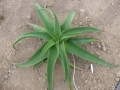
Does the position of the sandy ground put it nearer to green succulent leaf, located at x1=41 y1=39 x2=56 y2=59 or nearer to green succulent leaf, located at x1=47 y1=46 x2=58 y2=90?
green succulent leaf, located at x1=47 y1=46 x2=58 y2=90

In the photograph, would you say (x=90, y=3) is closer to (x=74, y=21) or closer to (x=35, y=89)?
(x=74, y=21)

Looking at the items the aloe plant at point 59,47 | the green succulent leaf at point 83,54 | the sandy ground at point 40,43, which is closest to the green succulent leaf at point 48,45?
the aloe plant at point 59,47

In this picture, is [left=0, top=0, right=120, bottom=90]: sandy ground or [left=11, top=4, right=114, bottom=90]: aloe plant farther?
[left=0, top=0, right=120, bottom=90]: sandy ground

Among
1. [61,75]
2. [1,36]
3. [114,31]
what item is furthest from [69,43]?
[1,36]

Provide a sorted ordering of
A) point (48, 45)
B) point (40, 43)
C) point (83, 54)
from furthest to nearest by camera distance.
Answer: point (40, 43) → point (83, 54) → point (48, 45)

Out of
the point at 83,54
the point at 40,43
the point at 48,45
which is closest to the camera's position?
the point at 48,45

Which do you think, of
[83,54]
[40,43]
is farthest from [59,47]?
[40,43]

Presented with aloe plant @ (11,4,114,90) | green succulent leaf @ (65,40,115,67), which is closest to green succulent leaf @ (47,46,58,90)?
aloe plant @ (11,4,114,90)

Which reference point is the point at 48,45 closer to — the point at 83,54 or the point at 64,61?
the point at 64,61

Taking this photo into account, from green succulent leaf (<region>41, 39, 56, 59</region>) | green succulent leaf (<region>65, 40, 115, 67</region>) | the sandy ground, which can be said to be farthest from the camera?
the sandy ground

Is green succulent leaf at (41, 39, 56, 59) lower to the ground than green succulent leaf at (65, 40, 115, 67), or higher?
higher

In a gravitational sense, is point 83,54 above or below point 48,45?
below
